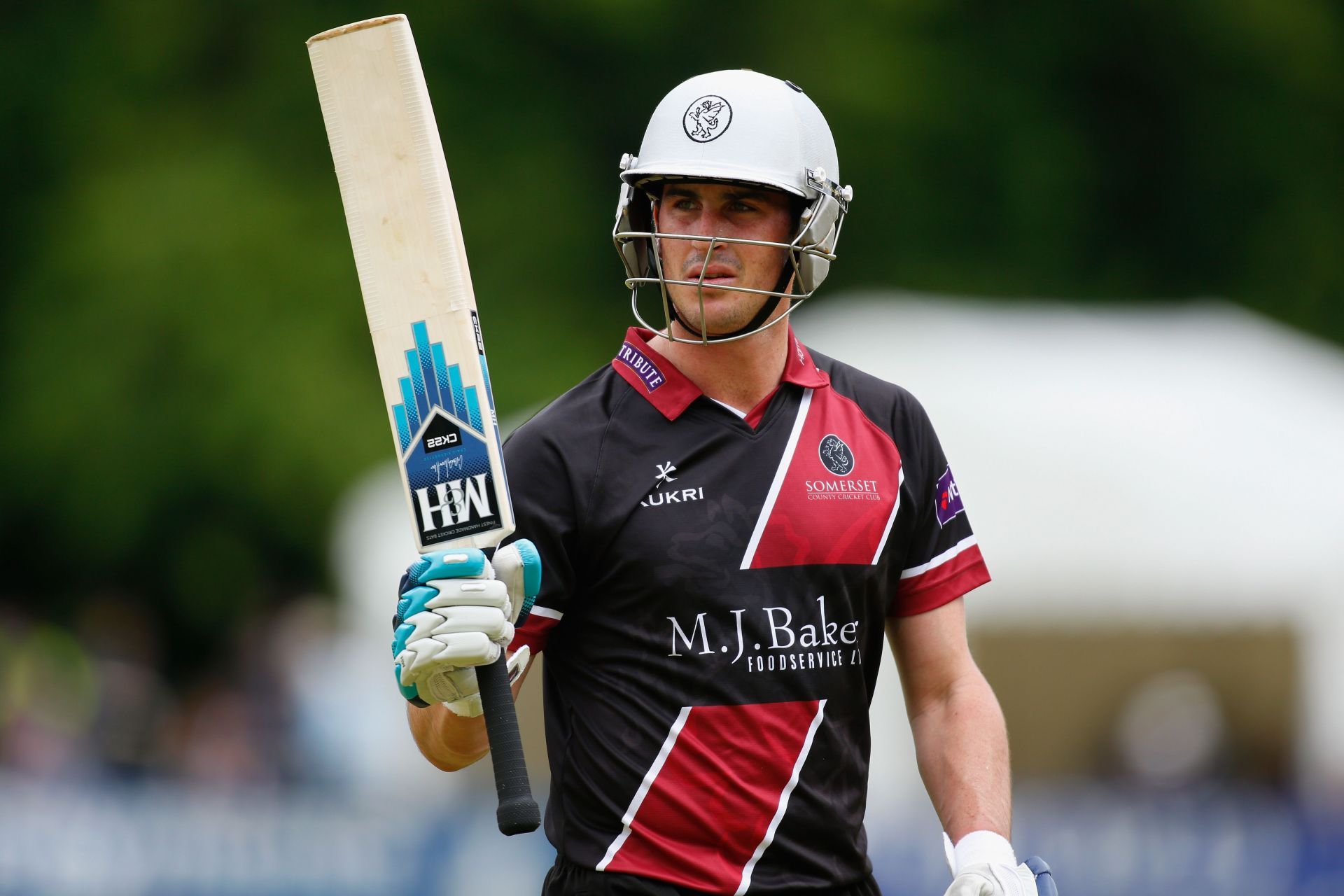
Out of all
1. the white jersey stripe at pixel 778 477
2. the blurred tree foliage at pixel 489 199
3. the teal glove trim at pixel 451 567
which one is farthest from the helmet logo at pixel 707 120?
the blurred tree foliage at pixel 489 199

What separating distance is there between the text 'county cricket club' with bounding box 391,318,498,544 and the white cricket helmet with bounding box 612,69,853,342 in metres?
0.44

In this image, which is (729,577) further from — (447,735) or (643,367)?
(447,735)

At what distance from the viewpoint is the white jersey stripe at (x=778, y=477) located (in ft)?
11.3

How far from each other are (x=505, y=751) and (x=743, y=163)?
119 cm

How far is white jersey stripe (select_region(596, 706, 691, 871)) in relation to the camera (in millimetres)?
3381

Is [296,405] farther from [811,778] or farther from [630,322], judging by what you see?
[811,778]

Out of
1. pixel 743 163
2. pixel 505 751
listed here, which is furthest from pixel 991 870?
pixel 743 163

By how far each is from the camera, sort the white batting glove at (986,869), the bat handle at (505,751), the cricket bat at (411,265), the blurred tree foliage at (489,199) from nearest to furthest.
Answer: the bat handle at (505,751) < the cricket bat at (411,265) < the white batting glove at (986,869) < the blurred tree foliage at (489,199)

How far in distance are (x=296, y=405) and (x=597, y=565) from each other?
10671mm

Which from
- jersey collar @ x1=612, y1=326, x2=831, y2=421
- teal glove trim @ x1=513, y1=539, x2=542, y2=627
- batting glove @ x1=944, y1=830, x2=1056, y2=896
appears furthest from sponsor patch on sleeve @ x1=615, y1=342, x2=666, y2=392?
batting glove @ x1=944, y1=830, x2=1056, y2=896

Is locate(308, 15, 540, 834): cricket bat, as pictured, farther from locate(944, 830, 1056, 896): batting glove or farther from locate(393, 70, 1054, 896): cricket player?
locate(944, 830, 1056, 896): batting glove

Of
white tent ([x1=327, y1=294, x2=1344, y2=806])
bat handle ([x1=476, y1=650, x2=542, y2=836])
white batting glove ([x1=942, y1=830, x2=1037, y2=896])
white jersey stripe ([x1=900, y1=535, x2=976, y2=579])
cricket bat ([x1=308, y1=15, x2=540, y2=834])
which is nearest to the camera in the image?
bat handle ([x1=476, y1=650, x2=542, y2=836])

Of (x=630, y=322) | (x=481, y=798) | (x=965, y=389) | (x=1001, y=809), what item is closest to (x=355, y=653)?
(x=481, y=798)

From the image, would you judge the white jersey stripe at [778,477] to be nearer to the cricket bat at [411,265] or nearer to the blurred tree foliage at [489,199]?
the cricket bat at [411,265]
